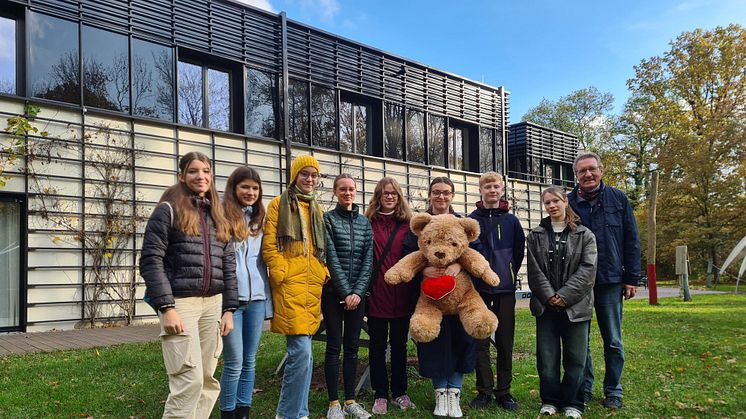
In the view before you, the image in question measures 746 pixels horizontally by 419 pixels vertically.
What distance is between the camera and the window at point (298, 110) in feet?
46.9

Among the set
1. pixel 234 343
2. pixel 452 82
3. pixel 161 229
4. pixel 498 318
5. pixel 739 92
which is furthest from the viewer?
pixel 739 92

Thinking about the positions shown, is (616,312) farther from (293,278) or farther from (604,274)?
Result: (293,278)

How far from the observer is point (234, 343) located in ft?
12.6

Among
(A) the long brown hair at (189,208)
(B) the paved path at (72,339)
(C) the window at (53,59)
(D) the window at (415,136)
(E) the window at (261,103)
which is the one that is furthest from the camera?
(D) the window at (415,136)

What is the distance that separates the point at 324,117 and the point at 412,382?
10.7 metres

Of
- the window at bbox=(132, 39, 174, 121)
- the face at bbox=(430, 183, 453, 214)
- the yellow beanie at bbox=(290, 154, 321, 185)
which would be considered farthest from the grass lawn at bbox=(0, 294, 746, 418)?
the window at bbox=(132, 39, 174, 121)

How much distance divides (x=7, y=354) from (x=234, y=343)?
567cm

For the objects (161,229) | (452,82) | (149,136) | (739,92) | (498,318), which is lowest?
(498,318)

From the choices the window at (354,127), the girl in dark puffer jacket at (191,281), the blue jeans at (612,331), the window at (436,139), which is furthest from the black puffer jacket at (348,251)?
the window at (436,139)

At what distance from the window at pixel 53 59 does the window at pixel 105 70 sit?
20cm

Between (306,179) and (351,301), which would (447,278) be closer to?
(351,301)

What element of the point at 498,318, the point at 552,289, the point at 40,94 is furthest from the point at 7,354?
the point at 552,289

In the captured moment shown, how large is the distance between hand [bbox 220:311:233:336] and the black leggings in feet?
2.97

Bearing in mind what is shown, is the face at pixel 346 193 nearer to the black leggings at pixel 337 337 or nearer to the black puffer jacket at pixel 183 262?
the black leggings at pixel 337 337
